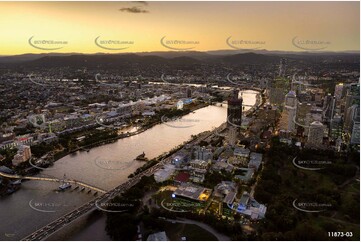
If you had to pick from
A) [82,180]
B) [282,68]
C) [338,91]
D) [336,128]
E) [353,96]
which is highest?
[282,68]

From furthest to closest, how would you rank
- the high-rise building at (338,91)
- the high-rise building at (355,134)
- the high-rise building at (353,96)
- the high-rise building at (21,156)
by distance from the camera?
the high-rise building at (338,91) → the high-rise building at (353,96) → the high-rise building at (355,134) → the high-rise building at (21,156)

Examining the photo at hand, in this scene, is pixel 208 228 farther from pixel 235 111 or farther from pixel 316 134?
pixel 235 111

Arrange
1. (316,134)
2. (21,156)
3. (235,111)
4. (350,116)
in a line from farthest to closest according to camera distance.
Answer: (235,111), (350,116), (316,134), (21,156)

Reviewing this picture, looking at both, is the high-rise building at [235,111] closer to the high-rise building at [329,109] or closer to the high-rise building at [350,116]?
the high-rise building at [329,109]

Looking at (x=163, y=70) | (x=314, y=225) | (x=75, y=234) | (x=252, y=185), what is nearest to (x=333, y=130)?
(x=252, y=185)

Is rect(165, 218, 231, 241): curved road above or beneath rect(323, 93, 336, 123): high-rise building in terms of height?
beneath

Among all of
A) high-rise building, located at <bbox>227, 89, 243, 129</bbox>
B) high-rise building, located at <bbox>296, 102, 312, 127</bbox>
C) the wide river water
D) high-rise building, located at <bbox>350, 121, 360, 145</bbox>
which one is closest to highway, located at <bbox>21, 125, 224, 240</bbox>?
the wide river water

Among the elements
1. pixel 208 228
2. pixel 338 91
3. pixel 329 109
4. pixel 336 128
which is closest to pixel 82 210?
pixel 208 228

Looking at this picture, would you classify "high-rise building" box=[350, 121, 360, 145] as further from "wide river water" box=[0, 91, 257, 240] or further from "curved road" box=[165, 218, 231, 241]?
"curved road" box=[165, 218, 231, 241]

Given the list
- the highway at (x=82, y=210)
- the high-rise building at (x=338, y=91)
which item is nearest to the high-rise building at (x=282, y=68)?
the high-rise building at (x=338, y=91)
